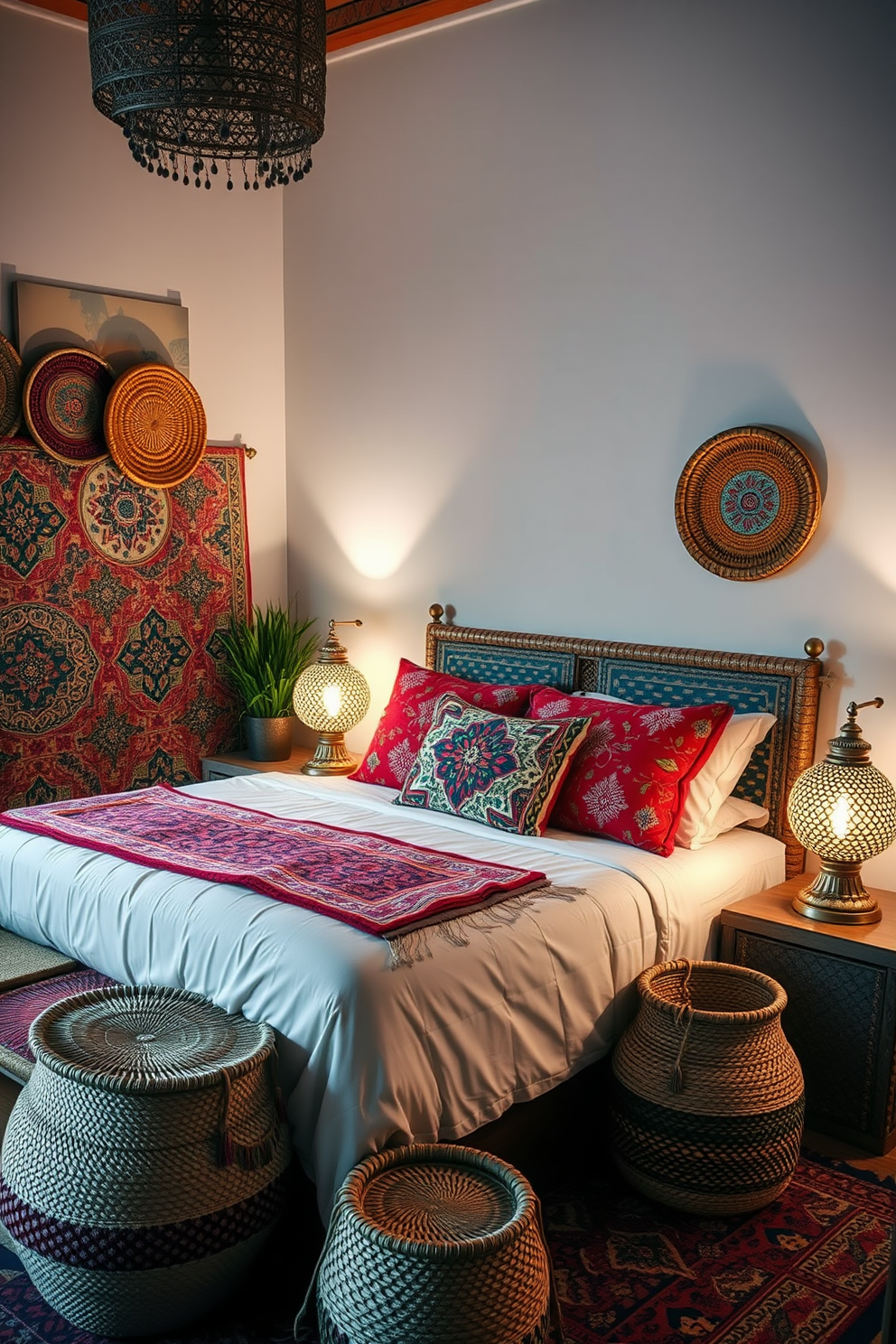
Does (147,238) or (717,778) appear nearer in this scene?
(717,778)

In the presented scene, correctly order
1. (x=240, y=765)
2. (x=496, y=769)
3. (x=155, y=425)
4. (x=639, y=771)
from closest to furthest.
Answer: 1. (x=639, y=771)
2. (x=496, y=769)
3. (x=155, y=425)
4. (x=240, y=765)

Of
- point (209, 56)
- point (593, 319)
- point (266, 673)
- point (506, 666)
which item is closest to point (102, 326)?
point (266, 673)

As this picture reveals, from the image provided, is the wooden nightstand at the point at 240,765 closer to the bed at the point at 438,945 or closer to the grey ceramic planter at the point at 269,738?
the grey ceramic planter at the point at 269,738

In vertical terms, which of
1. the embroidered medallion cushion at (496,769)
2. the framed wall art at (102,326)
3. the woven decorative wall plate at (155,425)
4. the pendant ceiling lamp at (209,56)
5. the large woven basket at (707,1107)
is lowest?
the large woven basket at (707,1107)

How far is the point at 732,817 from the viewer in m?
3.43

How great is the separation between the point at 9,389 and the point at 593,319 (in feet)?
6.55

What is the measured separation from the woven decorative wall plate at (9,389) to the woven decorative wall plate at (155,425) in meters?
0.32

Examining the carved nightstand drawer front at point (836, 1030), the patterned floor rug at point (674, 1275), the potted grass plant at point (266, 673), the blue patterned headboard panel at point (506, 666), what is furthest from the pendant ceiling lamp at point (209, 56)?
the potted grass plant at point (266, 673)

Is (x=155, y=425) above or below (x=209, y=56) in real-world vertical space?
below

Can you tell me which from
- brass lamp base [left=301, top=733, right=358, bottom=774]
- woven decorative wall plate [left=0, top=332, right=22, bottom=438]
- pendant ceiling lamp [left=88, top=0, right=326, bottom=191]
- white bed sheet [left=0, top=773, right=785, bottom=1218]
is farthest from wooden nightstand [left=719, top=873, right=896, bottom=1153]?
woven decorative wall plate [left=0, top=332, right=22, bottom=438]

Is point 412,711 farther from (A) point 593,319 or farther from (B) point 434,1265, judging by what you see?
(B) point 434,1265

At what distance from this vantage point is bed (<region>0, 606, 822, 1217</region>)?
2303 mm

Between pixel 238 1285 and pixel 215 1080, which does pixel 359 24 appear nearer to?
pixel 215 1080

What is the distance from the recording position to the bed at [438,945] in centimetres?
230
